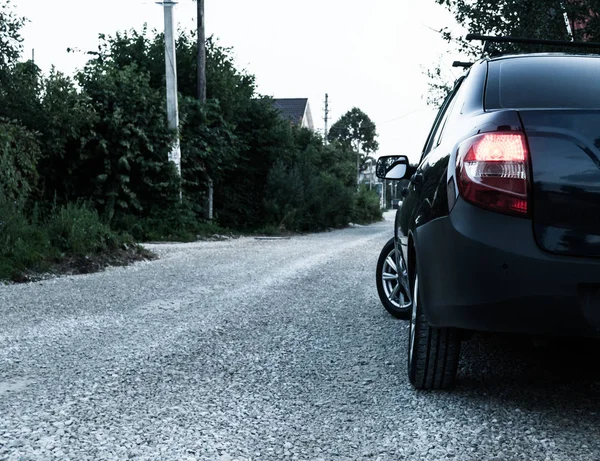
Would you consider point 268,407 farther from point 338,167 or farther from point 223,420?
point 338,167

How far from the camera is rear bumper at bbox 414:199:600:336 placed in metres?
2.74

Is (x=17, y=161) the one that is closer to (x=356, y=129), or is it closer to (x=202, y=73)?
(x=202, y=73)

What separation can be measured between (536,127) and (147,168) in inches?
561

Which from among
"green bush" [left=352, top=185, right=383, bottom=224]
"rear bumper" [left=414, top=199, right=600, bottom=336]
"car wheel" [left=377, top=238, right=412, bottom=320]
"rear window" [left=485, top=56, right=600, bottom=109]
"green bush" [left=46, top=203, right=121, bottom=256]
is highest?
"rear window" [left=485, top=56, right=600, bottom=109]

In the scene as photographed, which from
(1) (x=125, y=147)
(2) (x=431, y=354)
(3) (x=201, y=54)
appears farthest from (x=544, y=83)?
(3) (x=201, y=54)

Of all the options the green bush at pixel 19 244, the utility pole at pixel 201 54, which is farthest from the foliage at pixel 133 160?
the utility pole at pixel 201 54

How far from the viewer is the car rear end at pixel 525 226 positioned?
273cm

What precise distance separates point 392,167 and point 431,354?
6.77ft

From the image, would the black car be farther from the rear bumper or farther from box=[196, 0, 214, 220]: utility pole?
box=[196, 0, 214, 220]: utility pole

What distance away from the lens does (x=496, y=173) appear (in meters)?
2.86

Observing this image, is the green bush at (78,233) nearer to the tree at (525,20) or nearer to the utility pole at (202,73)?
the tree at (525,20)

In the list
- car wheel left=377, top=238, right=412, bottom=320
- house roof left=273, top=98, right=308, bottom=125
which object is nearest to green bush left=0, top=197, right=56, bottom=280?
car wheel left=377, top=238, right=412, bottom=320

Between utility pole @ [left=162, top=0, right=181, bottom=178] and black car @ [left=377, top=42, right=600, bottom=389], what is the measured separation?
14802 mm

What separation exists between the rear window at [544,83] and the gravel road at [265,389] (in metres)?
1.17
